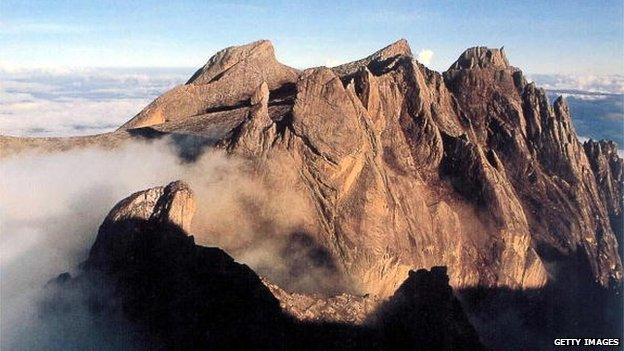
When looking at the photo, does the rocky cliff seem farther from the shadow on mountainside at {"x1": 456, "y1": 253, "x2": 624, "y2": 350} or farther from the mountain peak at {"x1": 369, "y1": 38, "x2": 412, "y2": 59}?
the mountain peak at {"x1": 369, "y1": 38, "x2": 412, "y2": 59}

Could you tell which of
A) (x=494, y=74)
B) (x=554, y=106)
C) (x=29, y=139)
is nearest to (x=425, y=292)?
(x=29, y=139)

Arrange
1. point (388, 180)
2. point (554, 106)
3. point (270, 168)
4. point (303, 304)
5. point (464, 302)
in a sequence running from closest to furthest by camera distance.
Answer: point (303, 304)
point (270, 168)
point (388, 180)
point (464, 302)
point (554, 106)

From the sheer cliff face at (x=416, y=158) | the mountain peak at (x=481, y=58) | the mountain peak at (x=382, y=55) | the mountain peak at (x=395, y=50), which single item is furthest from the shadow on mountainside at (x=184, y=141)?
the mountain peak at (x=481, y=58)

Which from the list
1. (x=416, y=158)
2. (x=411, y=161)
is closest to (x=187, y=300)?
(x=411, y=161)

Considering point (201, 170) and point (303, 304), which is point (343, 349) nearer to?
point (303, 304)

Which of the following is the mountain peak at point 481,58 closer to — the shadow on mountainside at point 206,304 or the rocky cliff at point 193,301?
the shadow on mountainside at point 206,304
